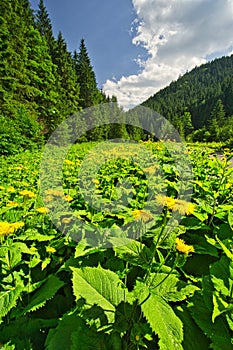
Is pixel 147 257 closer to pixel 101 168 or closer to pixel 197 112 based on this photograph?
pixel 101 168

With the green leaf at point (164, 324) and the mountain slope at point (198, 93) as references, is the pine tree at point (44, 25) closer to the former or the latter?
the green leaf at point (164, 324)

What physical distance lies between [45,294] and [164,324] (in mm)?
773

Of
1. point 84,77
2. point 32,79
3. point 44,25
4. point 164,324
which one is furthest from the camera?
point 84,77

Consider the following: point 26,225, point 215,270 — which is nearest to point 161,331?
point 215,270

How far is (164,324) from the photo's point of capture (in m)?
0.78

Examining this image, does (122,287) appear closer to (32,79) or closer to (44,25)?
(32,79)

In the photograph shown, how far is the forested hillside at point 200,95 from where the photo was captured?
3110 inches

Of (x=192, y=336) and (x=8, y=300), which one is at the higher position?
(x=8, y=300)

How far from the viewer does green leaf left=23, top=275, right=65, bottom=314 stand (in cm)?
117

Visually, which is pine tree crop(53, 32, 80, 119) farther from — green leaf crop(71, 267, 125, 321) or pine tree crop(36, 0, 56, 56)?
green leaf crop(71, 267, 125, 321)

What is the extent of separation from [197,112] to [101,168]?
300 feet

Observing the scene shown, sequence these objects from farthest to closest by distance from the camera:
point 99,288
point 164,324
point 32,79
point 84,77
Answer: point 84,77 < point 32,79 < point 99,288 < point 164,324

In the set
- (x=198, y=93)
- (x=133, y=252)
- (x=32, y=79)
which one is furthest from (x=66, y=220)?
(x=198, y=93)

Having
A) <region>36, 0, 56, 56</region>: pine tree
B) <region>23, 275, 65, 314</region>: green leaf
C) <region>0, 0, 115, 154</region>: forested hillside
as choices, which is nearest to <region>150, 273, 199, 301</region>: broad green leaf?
<region>23, 275, 65, 314</region>: green leaf
